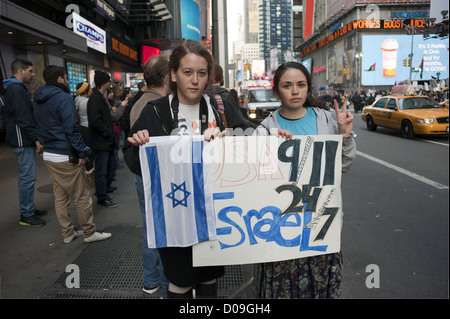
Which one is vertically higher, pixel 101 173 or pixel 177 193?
pixel 177 193

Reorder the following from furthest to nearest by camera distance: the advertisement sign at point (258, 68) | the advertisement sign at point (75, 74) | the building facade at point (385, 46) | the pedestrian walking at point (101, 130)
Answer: the advertisement sign at point (258, 68) → the building facade at point (385, 46) → the advertisement sign at point (75, 74) → the pedestrian walking at point (101, 130)

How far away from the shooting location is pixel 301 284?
216 centimetres

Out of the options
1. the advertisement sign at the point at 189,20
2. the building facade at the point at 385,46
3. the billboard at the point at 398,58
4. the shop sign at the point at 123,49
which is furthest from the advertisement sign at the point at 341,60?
the shop sign at the point at 123,49

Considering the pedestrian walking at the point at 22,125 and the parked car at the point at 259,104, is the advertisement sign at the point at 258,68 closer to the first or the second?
the parked car at the point at 259,104

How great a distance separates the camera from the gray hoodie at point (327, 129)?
7.18ft

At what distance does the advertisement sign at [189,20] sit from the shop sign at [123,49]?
18.5 feet

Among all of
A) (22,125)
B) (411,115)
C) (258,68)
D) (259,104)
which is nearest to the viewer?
(22,125)

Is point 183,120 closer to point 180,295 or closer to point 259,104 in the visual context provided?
point 180,295

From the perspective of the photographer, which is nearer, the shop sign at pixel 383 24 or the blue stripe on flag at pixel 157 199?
the blue stripe on flag at pixel 157 199

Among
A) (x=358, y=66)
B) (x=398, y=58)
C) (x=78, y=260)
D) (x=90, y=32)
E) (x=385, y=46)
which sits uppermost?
(x=385, y=46)

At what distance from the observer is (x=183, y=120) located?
2.15m

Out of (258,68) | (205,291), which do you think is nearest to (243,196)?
(205,291)

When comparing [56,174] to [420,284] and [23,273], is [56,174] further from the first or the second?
[420,284]

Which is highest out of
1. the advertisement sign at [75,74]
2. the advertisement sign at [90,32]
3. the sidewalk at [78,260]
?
the advertisement sign at [90,32]
